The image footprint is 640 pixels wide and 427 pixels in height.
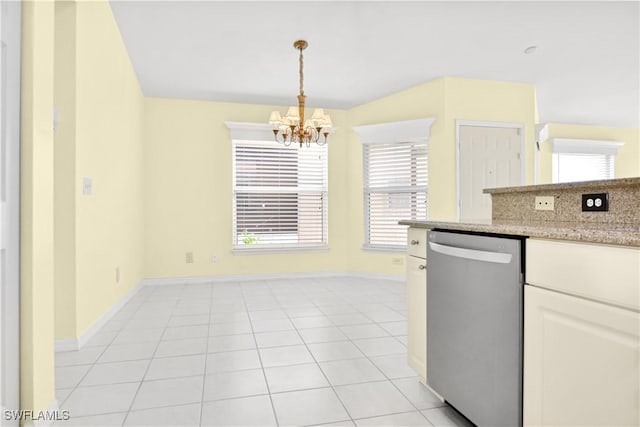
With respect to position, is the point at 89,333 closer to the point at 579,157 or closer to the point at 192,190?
the point at 192,190

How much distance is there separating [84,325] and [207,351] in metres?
0.95

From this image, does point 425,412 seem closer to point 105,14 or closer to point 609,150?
point 105,14

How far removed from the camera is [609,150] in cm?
666

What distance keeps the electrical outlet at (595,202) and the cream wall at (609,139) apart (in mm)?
5778

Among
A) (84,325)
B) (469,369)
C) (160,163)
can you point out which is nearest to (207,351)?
(84,325)

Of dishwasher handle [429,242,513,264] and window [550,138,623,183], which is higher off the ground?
window [550,138,623,183]

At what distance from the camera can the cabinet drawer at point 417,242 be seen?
6.12 ft

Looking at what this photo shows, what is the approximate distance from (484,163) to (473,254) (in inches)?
135

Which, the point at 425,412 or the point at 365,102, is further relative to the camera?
the point at 365,102

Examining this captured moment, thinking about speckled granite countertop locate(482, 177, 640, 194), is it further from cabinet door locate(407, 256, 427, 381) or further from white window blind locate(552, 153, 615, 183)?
white window blind locate(552, 153, 615, 183)

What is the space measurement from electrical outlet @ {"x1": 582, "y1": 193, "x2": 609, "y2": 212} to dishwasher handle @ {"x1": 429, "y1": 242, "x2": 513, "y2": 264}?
551 mm

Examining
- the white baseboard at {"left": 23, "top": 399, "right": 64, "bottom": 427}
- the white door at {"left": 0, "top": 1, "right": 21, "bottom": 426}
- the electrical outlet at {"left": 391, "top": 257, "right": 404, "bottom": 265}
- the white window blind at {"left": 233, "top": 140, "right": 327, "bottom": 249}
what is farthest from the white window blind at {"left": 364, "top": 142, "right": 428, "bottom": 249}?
the white door at {"left": 0, "top": 1, "right": 21, "bottom": 426}

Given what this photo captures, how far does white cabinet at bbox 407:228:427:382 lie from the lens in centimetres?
186

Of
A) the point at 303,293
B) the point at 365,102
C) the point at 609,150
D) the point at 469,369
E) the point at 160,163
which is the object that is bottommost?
the point at 303,293
